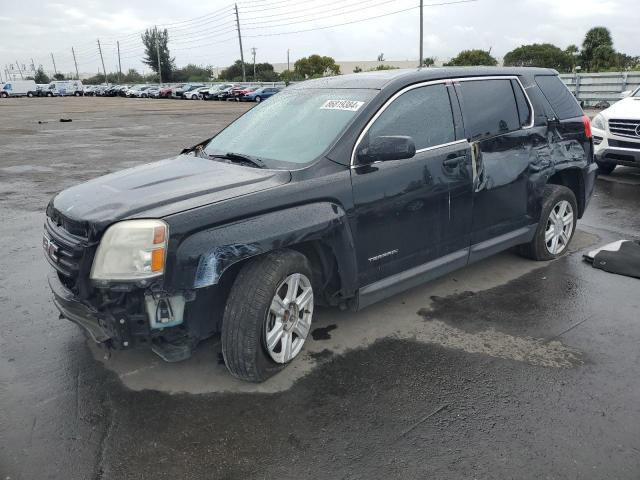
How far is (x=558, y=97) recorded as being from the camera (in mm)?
5164

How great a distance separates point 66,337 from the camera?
3881mm

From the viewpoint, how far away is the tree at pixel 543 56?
2591 inches

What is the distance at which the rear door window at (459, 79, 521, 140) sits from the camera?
4270mm

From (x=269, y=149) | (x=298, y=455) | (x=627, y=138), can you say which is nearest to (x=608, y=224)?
(x=627, y=138)

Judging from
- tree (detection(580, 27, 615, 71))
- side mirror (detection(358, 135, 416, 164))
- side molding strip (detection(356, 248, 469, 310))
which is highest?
tree (detection(580, 27, 615, 71))

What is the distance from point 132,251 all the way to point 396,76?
2312mm

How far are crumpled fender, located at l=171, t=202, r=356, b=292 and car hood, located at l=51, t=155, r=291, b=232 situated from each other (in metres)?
0.20

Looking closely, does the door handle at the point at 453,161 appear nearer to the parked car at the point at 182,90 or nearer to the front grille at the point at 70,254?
the front grille at the point at 70,254

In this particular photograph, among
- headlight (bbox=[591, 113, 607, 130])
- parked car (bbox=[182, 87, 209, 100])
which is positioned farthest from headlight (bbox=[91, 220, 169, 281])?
parked car (bbox=[182, 87, 209, 100])

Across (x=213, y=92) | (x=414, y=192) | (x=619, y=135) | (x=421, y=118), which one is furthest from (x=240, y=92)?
(x=414, y=192)

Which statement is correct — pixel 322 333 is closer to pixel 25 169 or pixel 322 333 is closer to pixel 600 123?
pixel 600 123

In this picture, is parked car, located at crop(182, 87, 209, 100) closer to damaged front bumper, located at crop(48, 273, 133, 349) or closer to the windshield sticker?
the windshield sticker

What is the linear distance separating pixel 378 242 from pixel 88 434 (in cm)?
208

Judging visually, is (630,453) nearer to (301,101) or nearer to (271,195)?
(271,195)
